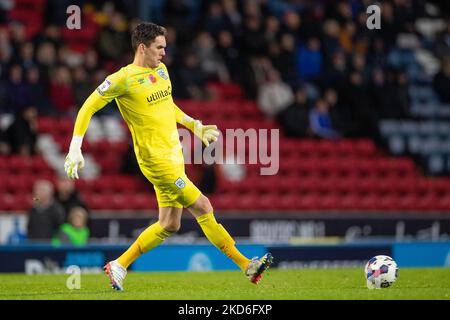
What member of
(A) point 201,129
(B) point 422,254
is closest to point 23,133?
(B) point 422,254

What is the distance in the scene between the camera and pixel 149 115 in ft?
32.8

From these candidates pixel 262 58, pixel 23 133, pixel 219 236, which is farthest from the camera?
pixel 262 58

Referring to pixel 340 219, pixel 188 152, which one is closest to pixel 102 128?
pixel 188 152

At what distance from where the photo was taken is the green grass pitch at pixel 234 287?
9383 millimetres

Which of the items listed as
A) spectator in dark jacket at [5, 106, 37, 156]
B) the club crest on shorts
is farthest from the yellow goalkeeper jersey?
spectator in dark jacket at [5, 106, 37, 156]

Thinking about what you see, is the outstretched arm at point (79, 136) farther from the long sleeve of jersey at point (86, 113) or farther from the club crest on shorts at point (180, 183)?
the club crest on shorts at point (180, 183)

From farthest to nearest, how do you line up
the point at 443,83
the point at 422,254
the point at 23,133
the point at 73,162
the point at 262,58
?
the point at 443,83 → the point at 262,58 → the point at 23,133 → the point at 422,254 → the point at 73,162

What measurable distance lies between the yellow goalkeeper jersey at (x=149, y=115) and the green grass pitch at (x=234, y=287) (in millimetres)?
1219

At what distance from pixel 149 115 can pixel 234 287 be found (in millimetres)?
1912

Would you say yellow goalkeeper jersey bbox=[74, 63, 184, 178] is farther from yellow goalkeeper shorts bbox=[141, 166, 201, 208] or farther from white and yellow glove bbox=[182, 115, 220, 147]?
white and yellow glove bbox=[182, 115, 220, 147]

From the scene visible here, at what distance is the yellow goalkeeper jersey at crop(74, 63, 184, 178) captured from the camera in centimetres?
992

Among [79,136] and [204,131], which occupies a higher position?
[204,131]

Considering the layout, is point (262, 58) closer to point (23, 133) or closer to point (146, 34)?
point (23, 133)

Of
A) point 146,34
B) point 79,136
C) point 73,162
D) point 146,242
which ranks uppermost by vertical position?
point 146,34
